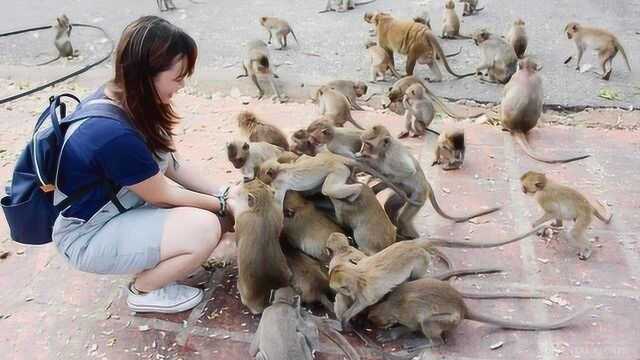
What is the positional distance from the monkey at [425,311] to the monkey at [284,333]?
0.37 metres

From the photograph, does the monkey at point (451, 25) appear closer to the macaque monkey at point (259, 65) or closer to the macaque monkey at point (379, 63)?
the macaque monkey at point (379, 63)

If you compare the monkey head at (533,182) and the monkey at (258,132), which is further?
the monkey at (258,132)

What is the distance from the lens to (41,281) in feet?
12.8

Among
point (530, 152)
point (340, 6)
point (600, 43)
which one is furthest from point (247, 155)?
point (340, 6)

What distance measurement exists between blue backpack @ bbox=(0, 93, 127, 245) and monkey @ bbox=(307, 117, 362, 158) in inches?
51.8

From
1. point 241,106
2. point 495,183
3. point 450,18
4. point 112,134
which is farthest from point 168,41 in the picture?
point 450,18

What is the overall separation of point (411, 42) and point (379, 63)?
16.5 inches

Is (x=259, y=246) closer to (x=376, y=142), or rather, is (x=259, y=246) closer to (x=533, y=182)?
(x=376, y=142)

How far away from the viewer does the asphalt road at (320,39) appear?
6789mm

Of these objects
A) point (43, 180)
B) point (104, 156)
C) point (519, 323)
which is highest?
point (104, 156)

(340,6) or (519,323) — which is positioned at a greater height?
(340,6)

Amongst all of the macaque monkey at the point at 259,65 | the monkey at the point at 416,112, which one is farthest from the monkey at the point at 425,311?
the macaque monkey at the point at 259,65

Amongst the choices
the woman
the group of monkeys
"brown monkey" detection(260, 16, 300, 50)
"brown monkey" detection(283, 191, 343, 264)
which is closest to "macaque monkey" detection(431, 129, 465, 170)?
the group of monkeys

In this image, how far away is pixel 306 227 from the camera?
11.9 ft
